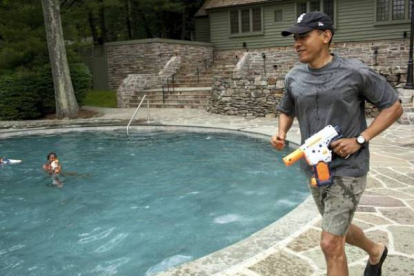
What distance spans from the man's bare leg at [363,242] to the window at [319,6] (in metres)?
20.6

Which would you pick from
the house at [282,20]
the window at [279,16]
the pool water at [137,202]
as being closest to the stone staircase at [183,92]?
the house at [282,20]

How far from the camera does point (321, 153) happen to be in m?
2.48

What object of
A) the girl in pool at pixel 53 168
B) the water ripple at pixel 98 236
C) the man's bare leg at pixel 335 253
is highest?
the man's bare leg at pixel 335 253

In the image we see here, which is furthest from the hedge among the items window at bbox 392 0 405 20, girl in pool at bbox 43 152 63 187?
window at bbox 392 0 405 20

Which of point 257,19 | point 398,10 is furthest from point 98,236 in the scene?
point 257,19

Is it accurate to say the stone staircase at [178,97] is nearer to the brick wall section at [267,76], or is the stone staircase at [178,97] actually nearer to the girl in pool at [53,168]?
the brick wall section at [267,76]

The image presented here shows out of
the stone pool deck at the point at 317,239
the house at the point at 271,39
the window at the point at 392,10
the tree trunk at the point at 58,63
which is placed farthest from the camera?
the window at the point at 392,10

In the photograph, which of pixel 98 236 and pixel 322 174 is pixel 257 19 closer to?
pixel 98 236

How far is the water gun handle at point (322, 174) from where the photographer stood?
8.19ft

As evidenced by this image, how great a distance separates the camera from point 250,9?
23.7 metres

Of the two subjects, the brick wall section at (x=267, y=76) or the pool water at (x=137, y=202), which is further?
the brick wall section at (x=267, y=76)

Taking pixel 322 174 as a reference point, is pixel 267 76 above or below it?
above

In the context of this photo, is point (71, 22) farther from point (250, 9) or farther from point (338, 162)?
point (338, 162)

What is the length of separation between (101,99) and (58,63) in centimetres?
558
